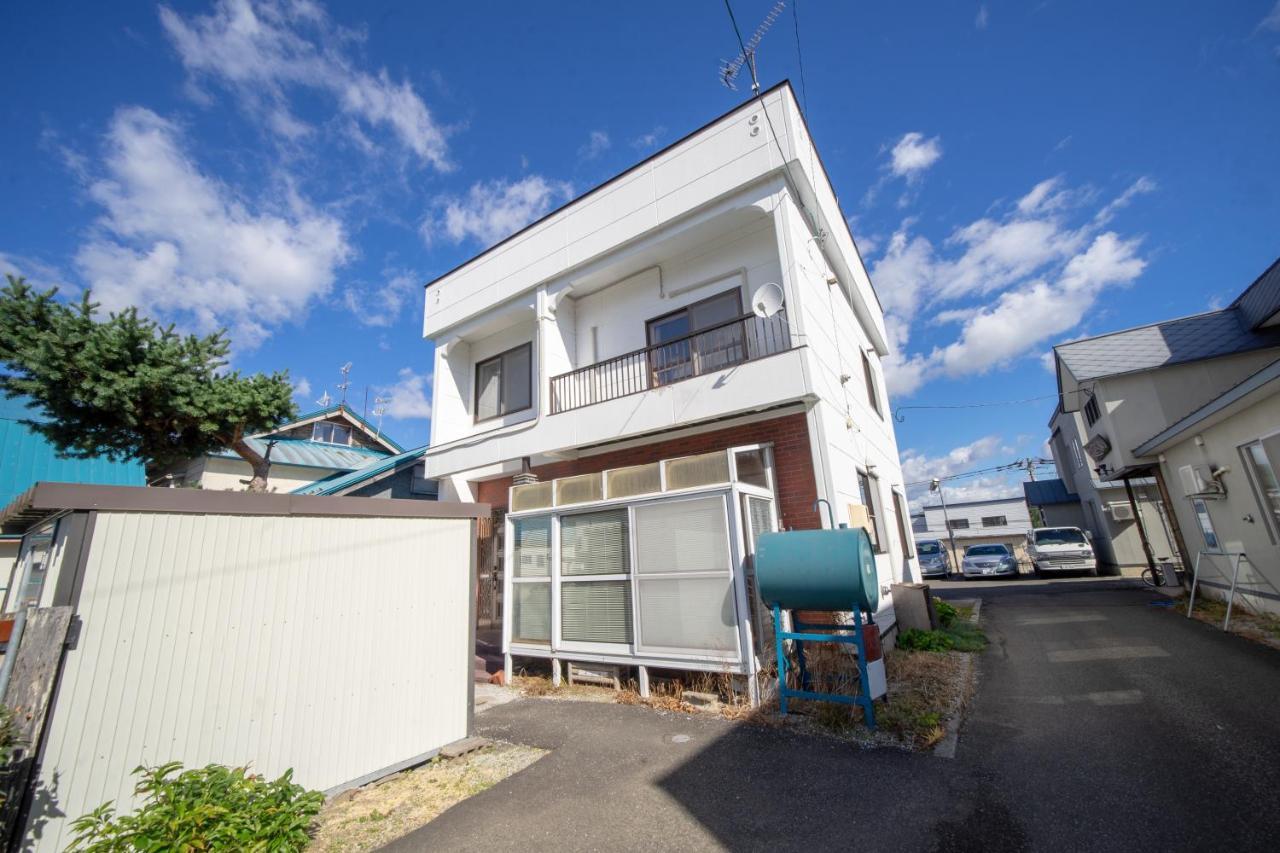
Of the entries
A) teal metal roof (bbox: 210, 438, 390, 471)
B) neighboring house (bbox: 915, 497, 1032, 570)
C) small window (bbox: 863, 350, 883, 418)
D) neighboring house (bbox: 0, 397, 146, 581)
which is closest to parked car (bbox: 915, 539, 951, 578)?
neighboring house (bbox: 915, 497, 1032, 570)

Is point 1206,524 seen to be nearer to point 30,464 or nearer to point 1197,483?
point 1197,483

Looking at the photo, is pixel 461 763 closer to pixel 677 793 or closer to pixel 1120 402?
pixel 677 793

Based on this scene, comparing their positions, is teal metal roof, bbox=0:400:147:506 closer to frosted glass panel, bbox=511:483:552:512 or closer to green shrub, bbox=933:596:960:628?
frosted glass panel, bbox=511:483:552:512

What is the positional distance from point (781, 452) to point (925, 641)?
12.0 feet

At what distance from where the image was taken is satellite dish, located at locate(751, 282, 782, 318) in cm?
723

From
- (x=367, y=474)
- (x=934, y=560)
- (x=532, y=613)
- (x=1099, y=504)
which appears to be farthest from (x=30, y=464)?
(x=1099, y=504)

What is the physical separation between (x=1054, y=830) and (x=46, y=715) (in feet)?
19.6

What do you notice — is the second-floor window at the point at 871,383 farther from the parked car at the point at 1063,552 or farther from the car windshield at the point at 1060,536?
the car windshield at the point at 1060,536

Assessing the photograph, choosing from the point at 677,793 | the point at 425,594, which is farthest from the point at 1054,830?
the point at 425,594

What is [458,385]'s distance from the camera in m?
11.6

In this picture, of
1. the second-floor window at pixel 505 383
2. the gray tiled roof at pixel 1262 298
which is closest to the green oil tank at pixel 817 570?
the second-floor window at pixel 505 383

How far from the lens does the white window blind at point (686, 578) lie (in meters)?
5.80

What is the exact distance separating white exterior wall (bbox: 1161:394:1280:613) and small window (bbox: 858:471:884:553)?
5110mm

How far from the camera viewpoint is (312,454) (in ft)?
55.3
